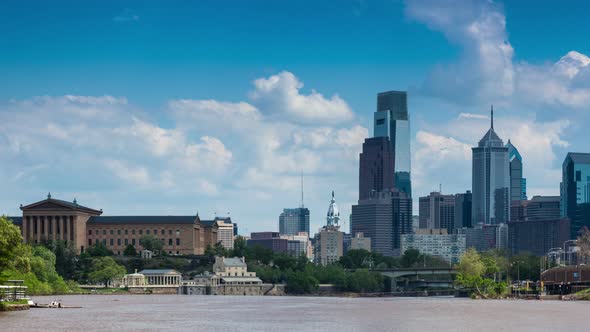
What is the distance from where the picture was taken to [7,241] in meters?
141

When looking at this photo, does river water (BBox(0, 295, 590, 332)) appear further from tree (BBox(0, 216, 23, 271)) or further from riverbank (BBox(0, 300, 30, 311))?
tree (BBox(0, 216, 23, 271))

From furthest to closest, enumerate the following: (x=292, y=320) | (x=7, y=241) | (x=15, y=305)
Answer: (x=15, y=305), (x=7, y=241), (x=292, y=320)

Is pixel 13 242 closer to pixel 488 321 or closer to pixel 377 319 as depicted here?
pixel 377 319

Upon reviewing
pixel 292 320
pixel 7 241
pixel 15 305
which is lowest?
pixel 292 320

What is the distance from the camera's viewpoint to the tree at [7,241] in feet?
464

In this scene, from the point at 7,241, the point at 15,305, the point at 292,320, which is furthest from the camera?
the point at 15,305

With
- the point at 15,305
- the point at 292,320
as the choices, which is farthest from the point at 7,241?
the point at 292,320

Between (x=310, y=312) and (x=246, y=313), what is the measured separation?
9.71 metres

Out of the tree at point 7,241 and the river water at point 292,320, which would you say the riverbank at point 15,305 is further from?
the tree at point 7,241

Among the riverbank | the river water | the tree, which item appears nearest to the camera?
the river water

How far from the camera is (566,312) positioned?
16550 cm

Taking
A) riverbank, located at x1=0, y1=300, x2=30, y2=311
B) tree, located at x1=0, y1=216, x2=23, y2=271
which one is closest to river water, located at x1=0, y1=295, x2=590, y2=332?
riverbank, located at x1=0, y1=300, x2=30, y2=311

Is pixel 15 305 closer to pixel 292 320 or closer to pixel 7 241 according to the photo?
pixel 7 241

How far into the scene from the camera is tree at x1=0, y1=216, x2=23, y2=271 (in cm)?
14150
